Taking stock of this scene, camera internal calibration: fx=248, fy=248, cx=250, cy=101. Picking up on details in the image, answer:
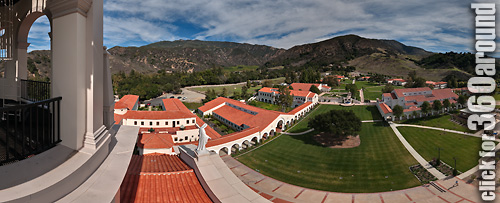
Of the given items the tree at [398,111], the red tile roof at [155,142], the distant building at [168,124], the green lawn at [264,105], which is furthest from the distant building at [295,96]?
the red tile roof at [155,142]

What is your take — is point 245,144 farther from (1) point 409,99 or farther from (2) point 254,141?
(1) point 409,99

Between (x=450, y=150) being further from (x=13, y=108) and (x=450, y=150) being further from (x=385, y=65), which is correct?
(x=385, y=65)

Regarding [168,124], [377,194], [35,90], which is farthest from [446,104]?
Result: [35,90]

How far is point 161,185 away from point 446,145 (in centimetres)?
3996

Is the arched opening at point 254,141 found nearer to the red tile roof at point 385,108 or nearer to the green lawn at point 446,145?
the green lawn at point 446,145

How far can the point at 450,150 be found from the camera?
3209 cm

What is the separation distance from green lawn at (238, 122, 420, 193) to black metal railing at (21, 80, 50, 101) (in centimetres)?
2211

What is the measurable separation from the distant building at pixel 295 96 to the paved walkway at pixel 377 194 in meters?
41.3

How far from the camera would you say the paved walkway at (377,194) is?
70.0 feet

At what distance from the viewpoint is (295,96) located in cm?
6756

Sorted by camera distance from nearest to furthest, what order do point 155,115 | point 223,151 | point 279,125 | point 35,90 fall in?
point 35,90
point 223,151
point 155,115
point 279,125

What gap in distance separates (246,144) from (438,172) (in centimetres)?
2246

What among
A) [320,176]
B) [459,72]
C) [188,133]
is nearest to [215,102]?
[188,133]

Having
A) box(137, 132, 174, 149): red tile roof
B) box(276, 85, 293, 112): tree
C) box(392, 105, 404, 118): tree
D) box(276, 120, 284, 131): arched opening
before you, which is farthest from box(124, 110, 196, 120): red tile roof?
box(392, 105, 404, 118): tree
